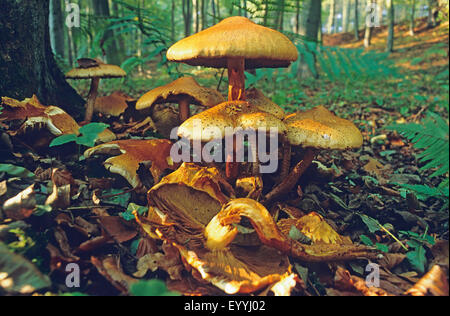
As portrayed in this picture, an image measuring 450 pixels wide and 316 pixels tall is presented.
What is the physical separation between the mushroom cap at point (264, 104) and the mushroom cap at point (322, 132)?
295mm

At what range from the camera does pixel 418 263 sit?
1.76 m

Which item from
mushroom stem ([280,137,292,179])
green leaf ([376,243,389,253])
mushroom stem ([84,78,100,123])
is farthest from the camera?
mushroom stem ([84,78,100,123])

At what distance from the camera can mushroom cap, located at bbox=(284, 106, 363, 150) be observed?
1.93 metres

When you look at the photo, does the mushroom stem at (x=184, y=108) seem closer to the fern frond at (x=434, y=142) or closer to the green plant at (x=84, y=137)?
the green plant at (x=84, y=137)

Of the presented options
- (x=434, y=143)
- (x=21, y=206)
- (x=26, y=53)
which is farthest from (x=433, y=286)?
(x=26, y=53)

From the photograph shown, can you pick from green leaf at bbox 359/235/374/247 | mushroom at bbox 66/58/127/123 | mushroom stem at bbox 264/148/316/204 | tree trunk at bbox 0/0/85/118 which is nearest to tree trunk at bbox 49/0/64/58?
tree trunk at bbox 0/0/85/118

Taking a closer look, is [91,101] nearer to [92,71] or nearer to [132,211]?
[92,71]

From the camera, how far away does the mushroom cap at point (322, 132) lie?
1933mm

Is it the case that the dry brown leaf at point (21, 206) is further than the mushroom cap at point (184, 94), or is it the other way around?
the mushroom cap at point (184, 94)

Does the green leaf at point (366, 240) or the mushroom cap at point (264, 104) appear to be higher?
the mushroom cap at point (264, 104)

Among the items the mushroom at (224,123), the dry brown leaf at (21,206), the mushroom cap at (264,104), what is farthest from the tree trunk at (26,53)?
the mushroom cap at (264,104)

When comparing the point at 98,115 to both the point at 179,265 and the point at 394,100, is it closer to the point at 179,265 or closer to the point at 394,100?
the point at 179,265

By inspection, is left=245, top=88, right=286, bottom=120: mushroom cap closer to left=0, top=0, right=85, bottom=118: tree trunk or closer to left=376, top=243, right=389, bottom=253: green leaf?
left=376, top=243, right=389, bottom=253: green leaf
